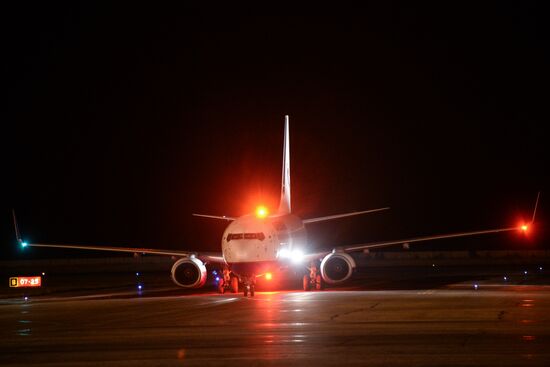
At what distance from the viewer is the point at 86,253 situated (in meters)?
113

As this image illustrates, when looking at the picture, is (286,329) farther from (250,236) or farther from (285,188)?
(285,188)

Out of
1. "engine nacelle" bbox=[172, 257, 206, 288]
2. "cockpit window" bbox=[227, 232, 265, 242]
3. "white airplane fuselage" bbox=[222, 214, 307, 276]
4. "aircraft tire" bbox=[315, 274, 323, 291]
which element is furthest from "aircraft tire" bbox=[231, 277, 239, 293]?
"aircraft tire" bbox=[315, 274, 323, 291]

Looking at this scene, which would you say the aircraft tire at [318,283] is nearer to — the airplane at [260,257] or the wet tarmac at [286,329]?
the airplane at [260,257]

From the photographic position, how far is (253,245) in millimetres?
37906

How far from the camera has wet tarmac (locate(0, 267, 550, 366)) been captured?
16234mm

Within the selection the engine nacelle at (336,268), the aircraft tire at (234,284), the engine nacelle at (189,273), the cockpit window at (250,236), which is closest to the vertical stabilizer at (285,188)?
the engine nacelle at (336,268)

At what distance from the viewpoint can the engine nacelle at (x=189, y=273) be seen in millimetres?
41281

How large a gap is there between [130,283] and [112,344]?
3092 cm

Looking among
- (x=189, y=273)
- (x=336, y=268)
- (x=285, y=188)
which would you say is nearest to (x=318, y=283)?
(x=336, y=268)

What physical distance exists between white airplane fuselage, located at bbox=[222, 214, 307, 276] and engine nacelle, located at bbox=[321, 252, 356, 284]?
305cm

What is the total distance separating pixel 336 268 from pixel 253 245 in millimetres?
5852

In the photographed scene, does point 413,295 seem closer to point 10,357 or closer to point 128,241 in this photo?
point 10,357

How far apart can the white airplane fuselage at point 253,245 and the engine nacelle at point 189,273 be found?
2998 millimetres

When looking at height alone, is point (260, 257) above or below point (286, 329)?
above
